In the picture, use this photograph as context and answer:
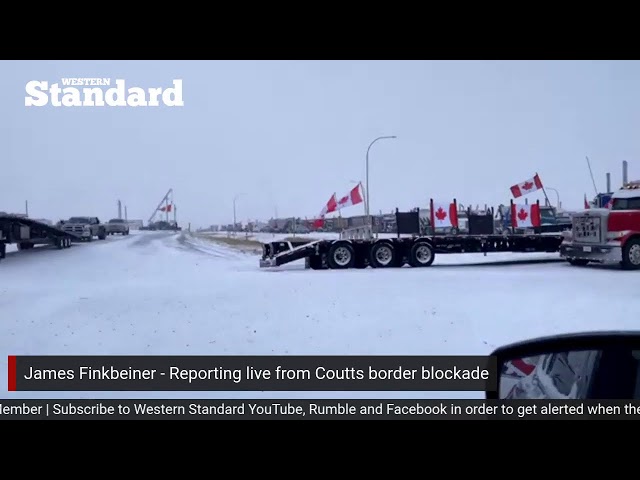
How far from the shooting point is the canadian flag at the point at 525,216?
13.1 metres

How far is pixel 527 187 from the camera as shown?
8.12 metres

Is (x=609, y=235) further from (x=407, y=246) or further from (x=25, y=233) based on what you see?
(x=25, y=233)

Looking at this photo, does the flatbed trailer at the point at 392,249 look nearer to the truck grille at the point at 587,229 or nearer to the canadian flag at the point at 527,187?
the truck grille at the point at 587,229

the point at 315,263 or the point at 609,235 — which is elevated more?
the point at 609,235

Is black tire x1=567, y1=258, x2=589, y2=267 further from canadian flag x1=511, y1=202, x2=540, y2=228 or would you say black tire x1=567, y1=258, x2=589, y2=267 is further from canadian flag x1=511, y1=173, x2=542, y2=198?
canadian flag x1=511, y1=173, x2=542, y2=198

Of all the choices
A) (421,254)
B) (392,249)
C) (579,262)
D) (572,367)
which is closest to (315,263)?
(392,249)

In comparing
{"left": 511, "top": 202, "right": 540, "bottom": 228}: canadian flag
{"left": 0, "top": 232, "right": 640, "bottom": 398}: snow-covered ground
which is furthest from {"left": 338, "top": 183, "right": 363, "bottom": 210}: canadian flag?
{"left": 511, "top": 202, "right": 540, "bottom": 228}: canadian flag

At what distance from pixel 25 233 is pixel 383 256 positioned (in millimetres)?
9272

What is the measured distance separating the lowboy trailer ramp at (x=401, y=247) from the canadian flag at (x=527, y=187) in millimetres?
5539

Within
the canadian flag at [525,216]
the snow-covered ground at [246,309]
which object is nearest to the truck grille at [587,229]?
the canadian flag at [525,216]

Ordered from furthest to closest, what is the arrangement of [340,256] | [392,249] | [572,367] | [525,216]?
[392,249] → [340,256] → [525,216] → [572,367]

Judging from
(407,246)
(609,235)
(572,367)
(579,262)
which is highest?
(609,235)
